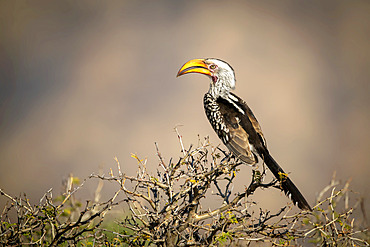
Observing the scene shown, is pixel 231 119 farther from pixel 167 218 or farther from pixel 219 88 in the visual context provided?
pixel 167 218

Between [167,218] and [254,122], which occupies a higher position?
[254,122]

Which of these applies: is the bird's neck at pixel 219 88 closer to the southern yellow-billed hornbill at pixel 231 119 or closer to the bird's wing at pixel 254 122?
the southern yellow-billed hornbill at pixel 231 119

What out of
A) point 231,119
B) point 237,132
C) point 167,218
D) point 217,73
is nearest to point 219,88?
point 217,73

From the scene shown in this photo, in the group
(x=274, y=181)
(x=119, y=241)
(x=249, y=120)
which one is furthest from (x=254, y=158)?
(x=119, y=241)

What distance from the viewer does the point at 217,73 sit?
15.4 feet

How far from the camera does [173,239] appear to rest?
9.27 ft

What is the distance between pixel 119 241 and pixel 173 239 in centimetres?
39

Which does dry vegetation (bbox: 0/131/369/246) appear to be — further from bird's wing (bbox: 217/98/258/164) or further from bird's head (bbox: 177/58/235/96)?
bird's head (bbox: 177/58/235/96)

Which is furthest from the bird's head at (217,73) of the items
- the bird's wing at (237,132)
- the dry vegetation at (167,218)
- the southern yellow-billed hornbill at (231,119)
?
the dry vegetation at (167,218)

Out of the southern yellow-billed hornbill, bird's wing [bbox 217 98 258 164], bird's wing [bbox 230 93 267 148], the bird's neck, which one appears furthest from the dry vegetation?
the bird's neck

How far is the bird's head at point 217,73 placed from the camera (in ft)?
15.3

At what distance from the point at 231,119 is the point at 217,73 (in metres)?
0.75

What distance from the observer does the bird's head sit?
4656mm

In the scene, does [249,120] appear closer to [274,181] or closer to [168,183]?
[274,181]
